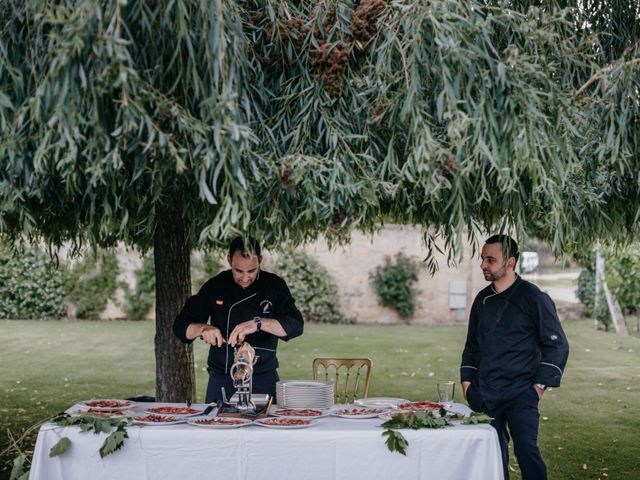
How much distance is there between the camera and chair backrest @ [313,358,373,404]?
645cm

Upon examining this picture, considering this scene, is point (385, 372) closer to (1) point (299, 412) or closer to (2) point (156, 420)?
(1) point (299, 412)

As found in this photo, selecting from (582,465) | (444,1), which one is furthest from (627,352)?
(444,1)

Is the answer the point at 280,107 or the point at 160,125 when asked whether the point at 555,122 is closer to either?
the point at 280,107

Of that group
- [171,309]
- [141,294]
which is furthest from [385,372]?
[141,294]

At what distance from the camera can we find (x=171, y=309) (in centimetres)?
732

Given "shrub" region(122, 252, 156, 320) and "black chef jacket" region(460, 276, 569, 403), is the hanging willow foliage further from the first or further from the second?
"shrub" region(122, 252, 156, 320)

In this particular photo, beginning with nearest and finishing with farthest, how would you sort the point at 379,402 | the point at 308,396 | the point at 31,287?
the point at 308,396
the point at 379,402
the point at 31,287

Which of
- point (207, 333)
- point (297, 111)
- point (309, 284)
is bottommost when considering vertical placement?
point (309, 284)

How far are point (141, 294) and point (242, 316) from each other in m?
13.1

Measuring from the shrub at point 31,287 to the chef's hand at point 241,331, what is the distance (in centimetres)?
1401

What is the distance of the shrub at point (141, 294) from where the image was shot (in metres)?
18.0

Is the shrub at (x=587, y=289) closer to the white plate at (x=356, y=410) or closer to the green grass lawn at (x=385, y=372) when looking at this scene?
the green grass lawn at (x=385, y=372)

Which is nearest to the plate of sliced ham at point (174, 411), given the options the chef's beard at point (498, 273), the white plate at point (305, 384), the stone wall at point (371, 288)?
the white plate at point (305, 384)

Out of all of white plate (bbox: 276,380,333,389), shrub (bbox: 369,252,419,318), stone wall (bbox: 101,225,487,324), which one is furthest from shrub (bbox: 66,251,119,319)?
white plate (bbox: 276,380,333,389)
